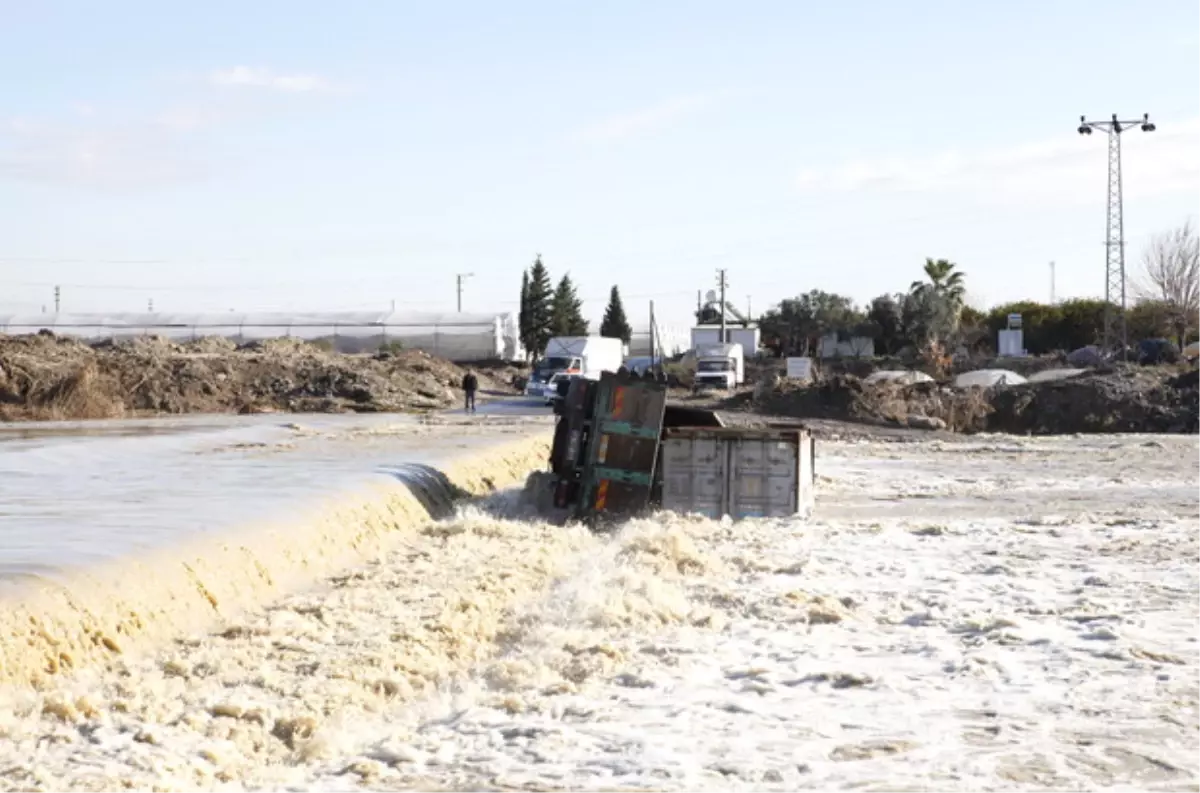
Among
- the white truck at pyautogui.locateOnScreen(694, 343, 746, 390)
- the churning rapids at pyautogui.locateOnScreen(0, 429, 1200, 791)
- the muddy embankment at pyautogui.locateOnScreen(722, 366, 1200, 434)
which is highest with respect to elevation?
the white truck at pyautogui.locateOnScreen(694, 343, 746, 390)

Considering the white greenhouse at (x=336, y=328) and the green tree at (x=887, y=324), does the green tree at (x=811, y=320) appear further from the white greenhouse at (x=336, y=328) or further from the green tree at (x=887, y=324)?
the white greenhouse at (x=336, y=328)

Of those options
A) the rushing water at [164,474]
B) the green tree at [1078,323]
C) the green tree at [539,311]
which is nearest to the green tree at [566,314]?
the green tree at [539,311]

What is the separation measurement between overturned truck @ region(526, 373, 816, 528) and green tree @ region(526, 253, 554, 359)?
80.2 meters

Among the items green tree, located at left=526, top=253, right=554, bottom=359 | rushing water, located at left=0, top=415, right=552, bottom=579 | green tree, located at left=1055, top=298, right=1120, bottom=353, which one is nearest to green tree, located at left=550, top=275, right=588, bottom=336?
green tree, located at left=526, top=253, right=554, bottom=359

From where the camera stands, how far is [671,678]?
11.6m

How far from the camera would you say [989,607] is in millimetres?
14586

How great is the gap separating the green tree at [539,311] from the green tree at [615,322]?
1007cm

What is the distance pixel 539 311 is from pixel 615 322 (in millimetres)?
13360

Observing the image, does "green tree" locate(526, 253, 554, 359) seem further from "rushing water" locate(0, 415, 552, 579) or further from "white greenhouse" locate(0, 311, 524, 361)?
"rushing water" locate(0, 415, 552, 579)

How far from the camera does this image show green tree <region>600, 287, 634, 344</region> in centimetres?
11428

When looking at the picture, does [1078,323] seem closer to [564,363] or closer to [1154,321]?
[1154,321]

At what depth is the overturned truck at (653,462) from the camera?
21016 millimetres

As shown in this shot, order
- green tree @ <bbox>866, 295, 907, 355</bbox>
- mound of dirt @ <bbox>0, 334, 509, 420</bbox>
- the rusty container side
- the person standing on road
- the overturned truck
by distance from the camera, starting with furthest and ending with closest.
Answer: green tree @ <bbox>866, 295, 907, 355</bbox>
the person standing on road
mound of dirt @ <bbox>0, 334, 509, 420</bbox>
the rusty container side
the overturned truck

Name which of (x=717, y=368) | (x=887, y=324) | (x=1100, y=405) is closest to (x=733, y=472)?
(x=1100, y=405)
